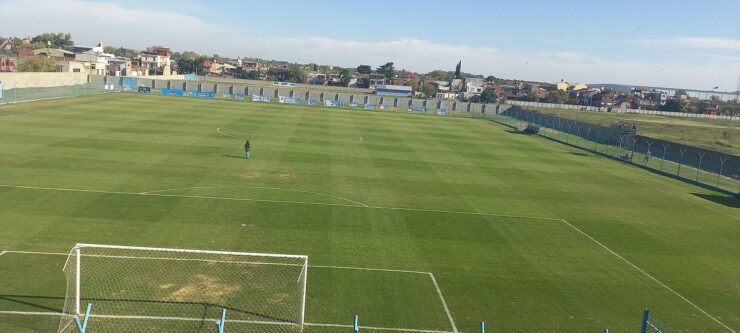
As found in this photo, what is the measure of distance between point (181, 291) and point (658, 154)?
55.3 meters

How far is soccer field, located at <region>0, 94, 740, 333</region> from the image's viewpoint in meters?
17.0

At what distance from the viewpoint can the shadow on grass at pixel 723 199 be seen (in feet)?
119

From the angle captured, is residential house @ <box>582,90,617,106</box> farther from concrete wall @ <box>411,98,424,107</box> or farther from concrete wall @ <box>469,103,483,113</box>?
concrete wall @ <box>411,98,424,107</box>

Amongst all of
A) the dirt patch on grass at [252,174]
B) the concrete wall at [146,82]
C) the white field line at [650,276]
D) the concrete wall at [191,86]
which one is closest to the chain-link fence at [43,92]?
the concrete wall at [146,82]

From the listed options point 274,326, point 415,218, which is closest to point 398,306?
point 274,326

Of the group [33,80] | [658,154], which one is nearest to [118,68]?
[33,80]

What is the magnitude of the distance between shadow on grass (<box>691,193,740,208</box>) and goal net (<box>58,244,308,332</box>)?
31.1m

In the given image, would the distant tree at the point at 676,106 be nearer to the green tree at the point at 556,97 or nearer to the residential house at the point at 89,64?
the green tree at the point at 556,97

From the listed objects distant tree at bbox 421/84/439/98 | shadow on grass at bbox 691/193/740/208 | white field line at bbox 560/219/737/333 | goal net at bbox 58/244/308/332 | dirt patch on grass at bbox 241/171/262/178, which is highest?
distant tree at bbox 421/84/439/98

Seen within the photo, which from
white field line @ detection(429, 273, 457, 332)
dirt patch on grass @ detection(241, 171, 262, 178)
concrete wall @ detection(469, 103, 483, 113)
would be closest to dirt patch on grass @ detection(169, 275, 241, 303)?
white field line @ detection(429, 273, 457, 332)

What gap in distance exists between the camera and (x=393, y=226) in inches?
986

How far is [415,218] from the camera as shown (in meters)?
A: 26.7

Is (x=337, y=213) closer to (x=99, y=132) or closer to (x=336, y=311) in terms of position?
(x=336, y=311)

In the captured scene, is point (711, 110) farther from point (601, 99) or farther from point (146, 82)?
point (146, 82)
